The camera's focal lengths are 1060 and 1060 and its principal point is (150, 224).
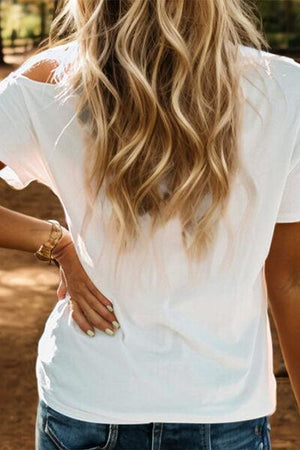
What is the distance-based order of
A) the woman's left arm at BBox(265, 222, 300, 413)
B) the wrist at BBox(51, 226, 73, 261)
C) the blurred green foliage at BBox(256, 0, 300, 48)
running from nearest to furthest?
the woman's left arm at BBox(265, 222, 300, 413)
the wrist at BBox(51, 226, 73, 261)
the blurred green foliage at BBox(256, 0, 300, 48)

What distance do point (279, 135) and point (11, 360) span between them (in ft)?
10.7

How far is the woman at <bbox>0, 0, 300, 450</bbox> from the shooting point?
1595 millimetres

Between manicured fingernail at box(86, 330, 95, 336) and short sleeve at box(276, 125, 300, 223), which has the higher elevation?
short sleeve at box(276, 125, 300, 223)

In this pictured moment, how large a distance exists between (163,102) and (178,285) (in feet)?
A: 0.95

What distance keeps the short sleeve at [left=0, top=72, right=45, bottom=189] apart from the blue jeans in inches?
16.3

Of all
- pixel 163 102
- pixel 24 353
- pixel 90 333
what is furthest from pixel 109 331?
pixel 24 353

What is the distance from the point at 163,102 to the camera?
1.60 metres

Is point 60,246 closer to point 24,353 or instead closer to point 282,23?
point 24,353

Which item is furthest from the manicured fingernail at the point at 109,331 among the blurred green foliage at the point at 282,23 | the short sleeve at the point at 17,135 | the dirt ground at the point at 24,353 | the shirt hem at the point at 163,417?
the blurred green foliage at the point at 282,23

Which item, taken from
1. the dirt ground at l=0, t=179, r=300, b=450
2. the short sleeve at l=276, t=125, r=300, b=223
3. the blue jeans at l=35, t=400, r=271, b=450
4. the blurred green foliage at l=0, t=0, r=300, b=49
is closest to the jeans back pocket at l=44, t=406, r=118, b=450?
the blue jeans at l=35, t=400, r=271, b=450

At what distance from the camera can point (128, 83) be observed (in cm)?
159

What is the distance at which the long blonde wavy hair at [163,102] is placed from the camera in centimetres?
158

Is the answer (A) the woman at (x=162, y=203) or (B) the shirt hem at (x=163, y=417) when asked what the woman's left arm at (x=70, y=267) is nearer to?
(A) the woman at (x=162, y=203)

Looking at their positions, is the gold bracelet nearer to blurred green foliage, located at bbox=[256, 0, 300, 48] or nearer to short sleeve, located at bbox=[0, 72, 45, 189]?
short sleeve, located at bbox=[0, 72, 45, 189]
